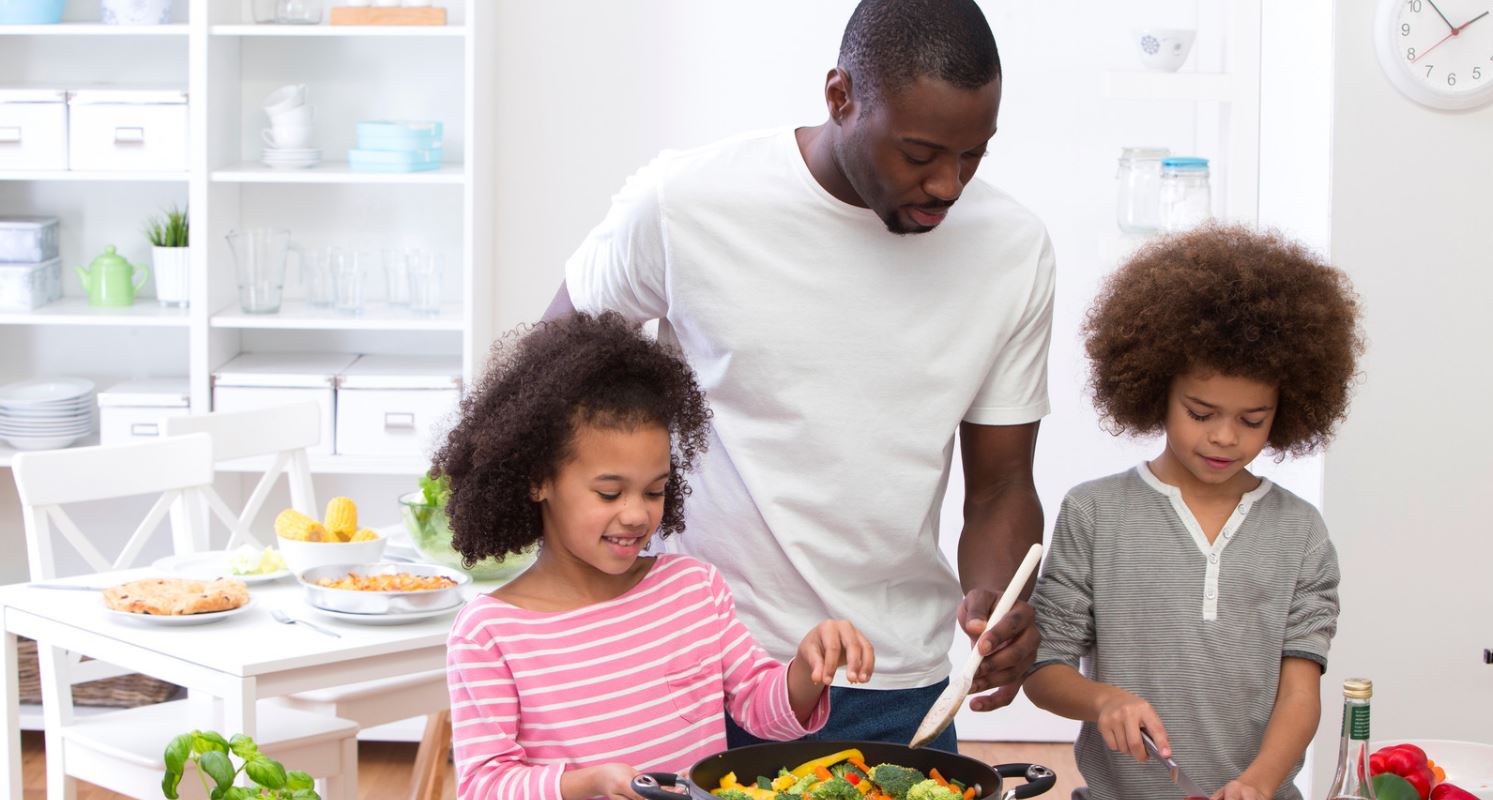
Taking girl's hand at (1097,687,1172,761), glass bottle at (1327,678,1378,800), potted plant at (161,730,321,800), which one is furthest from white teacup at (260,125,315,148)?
glass bottle at (1327,678,1378,800)

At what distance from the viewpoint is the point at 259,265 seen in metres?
3.68

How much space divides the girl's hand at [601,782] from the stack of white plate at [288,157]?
2.65 m

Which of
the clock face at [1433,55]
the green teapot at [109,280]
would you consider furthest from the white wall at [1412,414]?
the green teapot at [109,280]

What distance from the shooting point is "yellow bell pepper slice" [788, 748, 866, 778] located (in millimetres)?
1285

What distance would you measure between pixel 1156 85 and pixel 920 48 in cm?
170

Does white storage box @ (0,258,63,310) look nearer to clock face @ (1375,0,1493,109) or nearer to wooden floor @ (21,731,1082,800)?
wooden floor @ (21,731,1082,800)

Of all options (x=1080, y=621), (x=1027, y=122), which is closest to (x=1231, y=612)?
(x=1080, y=621)

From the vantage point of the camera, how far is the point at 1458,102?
280cm

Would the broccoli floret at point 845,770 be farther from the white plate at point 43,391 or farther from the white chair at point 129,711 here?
the white plate at point 43,391

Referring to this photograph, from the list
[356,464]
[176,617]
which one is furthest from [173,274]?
[176,617]

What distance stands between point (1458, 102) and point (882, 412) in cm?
169

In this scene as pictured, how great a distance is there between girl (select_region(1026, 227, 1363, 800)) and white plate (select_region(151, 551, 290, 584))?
1411 millimetres

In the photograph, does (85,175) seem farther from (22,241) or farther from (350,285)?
(350,285)

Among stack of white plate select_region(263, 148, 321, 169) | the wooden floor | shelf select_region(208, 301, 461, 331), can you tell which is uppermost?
stack of white plate select_region(263, 148, 321, 169)
